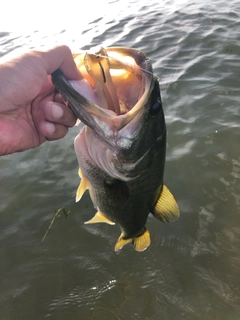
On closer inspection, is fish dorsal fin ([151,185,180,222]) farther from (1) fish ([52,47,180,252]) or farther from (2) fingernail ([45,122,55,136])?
(2) fingernail ([45,122,55,136])

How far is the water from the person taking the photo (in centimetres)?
320

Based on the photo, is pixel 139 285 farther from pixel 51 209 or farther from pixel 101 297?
pixel 51 209

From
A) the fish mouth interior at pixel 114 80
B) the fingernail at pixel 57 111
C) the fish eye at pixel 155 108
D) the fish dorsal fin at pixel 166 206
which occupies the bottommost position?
the fish dorsal fin at pixel 166 206

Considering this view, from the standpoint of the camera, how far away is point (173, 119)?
535cm

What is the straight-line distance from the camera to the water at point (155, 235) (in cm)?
320

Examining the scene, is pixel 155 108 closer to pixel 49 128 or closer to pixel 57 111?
pixel 57 111

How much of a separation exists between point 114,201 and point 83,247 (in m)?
1.75

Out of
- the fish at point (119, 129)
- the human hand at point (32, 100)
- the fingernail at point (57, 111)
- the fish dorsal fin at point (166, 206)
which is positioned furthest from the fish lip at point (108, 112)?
the fish dorsal fin at point (166, 206)

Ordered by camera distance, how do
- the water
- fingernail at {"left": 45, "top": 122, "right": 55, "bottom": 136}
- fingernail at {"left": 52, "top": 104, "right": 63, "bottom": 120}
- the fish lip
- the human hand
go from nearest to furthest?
the fish lip → the human hand → fingernail at {"left": 52, "top": 104, "right": 63, "bottom": 120} → fingernail at {"left": 45, "top": 122, "right": 55, "bottom": 136} → the water

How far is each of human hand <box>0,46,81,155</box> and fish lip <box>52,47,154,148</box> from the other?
211 mm

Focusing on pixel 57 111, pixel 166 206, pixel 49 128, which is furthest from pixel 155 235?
pixel 57 111

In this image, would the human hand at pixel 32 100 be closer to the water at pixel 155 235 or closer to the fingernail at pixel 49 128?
the fingernail at pixel 49 128

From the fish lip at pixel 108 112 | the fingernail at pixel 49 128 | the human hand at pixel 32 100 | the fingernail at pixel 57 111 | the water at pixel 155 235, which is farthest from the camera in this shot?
the water at pixel 155 235

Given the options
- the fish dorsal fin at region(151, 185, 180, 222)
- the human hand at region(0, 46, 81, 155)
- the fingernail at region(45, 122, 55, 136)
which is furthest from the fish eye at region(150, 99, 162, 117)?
the fingernail at region(45, 122, 55, 136)
